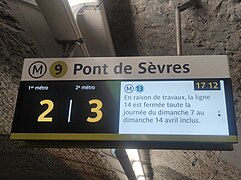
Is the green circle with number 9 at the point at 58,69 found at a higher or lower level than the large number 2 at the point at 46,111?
higher

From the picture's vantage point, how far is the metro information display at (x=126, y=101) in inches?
59.1

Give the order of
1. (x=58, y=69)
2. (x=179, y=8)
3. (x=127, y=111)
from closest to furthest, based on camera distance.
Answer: (x=127, y=111) → (x=58, y=69) → (x=179, y=8)

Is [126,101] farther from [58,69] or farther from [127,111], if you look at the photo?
[58,69]

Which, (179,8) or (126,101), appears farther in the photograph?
(179,8)

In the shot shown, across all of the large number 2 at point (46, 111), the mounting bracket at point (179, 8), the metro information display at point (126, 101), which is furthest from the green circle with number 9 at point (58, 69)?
the mounting bracket at point (179, 8)

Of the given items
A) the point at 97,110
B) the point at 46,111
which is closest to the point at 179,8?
the point at 97,110

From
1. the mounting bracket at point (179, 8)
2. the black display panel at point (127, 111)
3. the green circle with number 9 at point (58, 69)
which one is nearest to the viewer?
the black display panel at point (127, 111)

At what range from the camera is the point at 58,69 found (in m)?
1.72

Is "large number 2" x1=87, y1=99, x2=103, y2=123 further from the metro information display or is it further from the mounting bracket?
the mounting bracket

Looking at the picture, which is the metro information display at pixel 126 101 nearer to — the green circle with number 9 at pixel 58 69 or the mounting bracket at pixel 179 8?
the green circle with number 9 at pixel 58 69

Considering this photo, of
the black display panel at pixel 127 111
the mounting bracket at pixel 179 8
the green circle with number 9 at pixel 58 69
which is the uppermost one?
the mounting bracket at pixel 179 8

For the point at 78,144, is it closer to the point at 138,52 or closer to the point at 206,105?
the point at 206,105

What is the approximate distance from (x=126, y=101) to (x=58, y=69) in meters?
0.40

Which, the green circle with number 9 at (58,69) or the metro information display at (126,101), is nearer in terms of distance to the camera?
the metro information display at (126,101)
